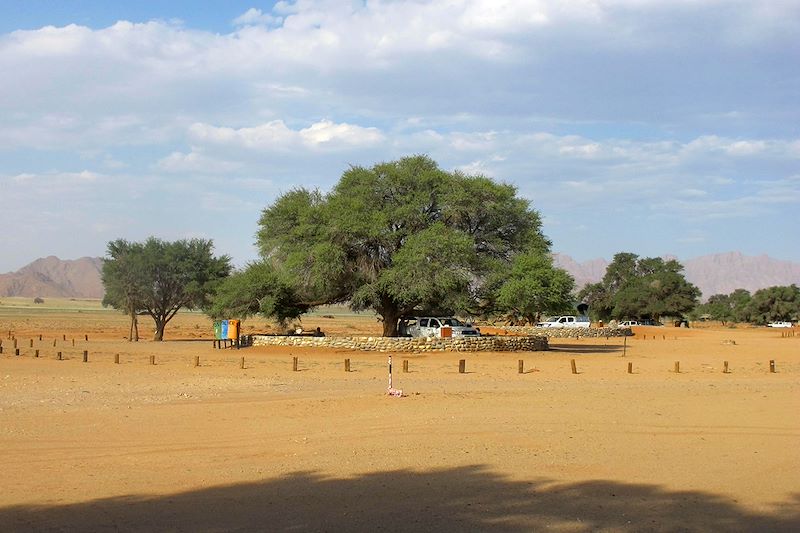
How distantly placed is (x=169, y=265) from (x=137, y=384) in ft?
113

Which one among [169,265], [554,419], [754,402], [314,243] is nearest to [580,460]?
[554,419]

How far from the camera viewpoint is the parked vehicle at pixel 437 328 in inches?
1663

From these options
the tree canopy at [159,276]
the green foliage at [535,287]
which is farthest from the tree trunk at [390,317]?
the tree canopy at [159,276]

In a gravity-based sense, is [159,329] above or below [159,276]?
below

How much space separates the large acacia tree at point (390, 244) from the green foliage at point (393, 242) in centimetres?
6

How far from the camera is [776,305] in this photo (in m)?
105

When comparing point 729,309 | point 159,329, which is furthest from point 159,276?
point 729,309

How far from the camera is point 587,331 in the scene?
6406cm

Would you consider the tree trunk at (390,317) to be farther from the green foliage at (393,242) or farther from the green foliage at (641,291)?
the green foliage at (641,291)

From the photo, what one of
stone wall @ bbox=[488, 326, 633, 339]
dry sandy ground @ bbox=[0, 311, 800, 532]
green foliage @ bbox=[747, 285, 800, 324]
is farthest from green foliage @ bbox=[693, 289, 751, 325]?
dry sandy ground @ bbox=[0, 311, 800, 532]

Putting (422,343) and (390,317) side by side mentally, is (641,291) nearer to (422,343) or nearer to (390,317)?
(390,317)

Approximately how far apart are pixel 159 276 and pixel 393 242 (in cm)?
2094

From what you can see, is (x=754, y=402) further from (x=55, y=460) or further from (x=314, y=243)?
(x=314, y=243)

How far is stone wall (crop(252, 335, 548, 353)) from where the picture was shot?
40.4 m
